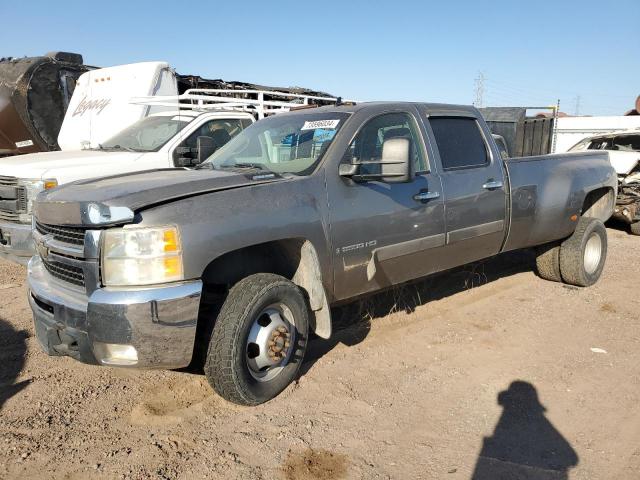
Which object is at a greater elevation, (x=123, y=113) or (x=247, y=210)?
(x=123, y=113)

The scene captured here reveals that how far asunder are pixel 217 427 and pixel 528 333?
2893 mm

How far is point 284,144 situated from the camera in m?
4.21

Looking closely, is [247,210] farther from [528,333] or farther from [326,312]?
[528,333]

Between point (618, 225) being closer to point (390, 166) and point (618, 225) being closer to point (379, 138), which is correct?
point (379, 138)

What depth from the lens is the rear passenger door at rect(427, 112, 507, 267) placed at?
14.7 ft

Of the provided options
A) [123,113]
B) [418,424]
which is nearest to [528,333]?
[418,424]

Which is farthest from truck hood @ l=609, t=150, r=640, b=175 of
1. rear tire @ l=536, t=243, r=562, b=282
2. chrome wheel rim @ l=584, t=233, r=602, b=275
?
rear tire @ l=536, t=243, r=562, b=282

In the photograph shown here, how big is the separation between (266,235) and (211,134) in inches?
172

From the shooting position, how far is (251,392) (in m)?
3.29

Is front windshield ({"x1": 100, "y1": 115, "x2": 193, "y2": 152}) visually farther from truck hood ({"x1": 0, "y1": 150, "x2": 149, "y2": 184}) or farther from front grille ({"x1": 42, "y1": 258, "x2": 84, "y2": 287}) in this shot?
front grille ({"x1": 42, "y1": 258, "x2": 84, "y2": 287})

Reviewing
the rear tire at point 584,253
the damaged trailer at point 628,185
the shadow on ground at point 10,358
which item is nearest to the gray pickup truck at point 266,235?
the shadow on ground at point 10,358

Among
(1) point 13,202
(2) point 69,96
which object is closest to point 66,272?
(1) point 13,202

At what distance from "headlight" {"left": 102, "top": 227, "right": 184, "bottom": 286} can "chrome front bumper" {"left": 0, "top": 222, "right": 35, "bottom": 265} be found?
3.07 metres

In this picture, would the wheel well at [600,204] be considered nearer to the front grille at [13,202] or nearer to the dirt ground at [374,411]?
the dirt ground at [374,411]
